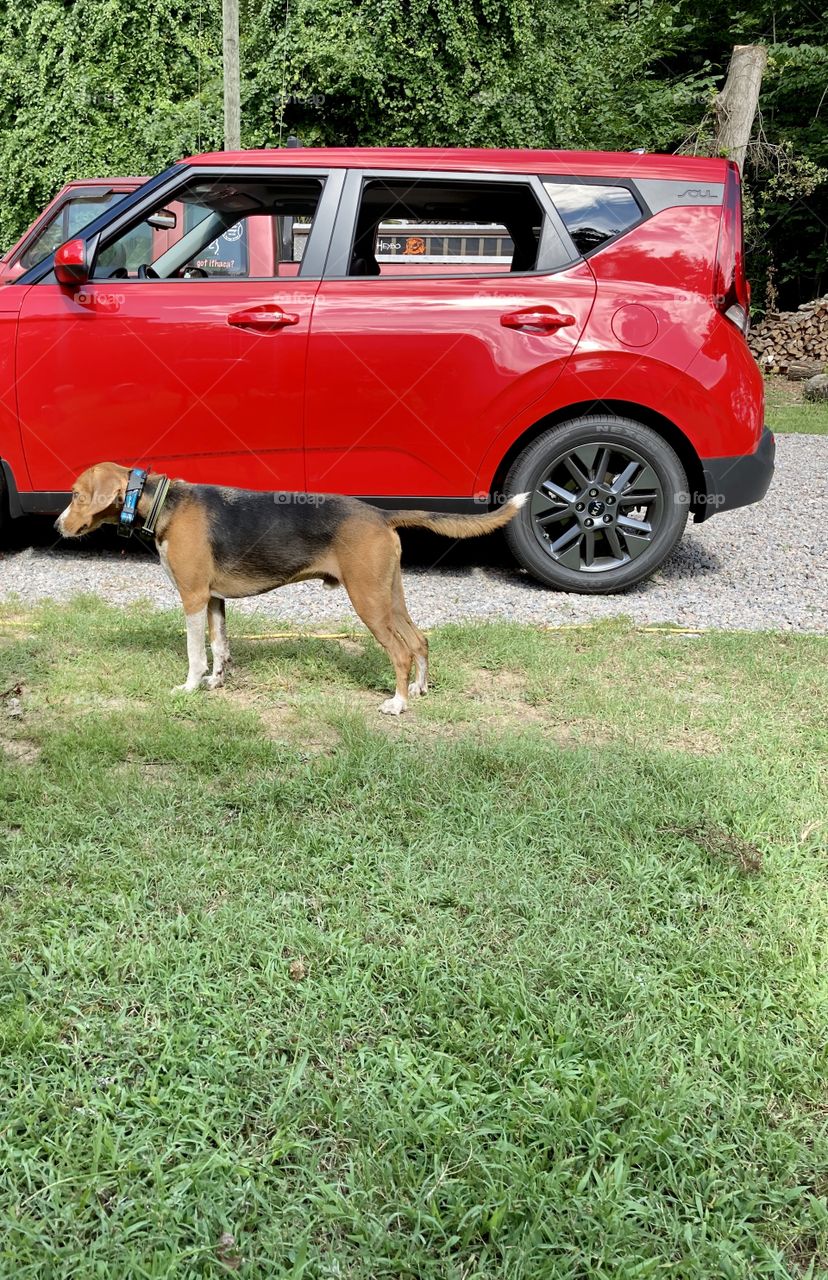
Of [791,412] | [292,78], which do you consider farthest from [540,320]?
[292,78]

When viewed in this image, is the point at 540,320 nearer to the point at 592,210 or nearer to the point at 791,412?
the point at 592,210

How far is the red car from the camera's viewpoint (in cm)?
522

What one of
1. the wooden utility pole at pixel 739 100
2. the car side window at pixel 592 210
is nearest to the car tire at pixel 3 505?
the car side window at pixel 592 210

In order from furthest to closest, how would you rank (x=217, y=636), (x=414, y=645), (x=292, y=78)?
(x=292, y=78), (x=217, y=636), (x=414, y=645)

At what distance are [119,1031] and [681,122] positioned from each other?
2017cm

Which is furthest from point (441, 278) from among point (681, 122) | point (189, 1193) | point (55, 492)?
point (681, 122)

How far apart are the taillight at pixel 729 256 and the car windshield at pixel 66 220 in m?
5.45

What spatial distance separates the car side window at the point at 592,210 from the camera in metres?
5.26

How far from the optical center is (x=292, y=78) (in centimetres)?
1349

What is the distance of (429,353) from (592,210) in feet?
3.82

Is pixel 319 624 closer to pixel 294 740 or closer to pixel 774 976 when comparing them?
pixel 294 740

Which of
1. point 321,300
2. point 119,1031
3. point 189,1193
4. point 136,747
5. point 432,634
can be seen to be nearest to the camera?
point 189,1193

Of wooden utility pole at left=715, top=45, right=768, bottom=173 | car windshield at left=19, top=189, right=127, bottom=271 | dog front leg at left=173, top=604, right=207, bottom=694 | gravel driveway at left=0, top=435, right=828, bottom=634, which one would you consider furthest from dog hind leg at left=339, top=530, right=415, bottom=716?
wooden utility pole at left=715, top=45, right=768, bottom=173

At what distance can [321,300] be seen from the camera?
5.27 m
